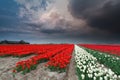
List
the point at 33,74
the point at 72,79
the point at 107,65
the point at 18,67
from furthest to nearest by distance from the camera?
the point at 107,65
the point at 18,67
the point at 33,74
the point at 72,79

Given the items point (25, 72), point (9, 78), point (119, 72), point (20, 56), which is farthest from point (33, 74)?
point (20, 56)

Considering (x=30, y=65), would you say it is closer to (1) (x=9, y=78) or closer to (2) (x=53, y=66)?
(2) (x=53, y=66)

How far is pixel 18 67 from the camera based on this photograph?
14.9 metres

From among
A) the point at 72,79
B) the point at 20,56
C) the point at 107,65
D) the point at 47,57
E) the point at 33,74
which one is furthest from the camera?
the point at 20,56

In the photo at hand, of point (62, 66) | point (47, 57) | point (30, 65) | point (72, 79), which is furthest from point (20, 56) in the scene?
point (72, 79)

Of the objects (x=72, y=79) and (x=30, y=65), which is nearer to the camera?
(x=72, y=79)

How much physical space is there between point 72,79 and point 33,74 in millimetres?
2925

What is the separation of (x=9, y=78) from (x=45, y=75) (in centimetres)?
213

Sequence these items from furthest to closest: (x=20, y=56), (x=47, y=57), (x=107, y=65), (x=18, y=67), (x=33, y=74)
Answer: (x=20, y=56)
(x=47, y=57)
(x=107, y=65)
(x=18, y=67)
(x=33, y=74)

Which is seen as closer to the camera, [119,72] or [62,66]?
[119,72]

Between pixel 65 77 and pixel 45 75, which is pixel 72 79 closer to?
pixel 65 77

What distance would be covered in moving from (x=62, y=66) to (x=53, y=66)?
4.01 feet

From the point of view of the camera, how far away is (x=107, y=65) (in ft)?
58.4

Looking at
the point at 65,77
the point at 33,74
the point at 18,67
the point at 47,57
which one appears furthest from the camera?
the point at 47,57
